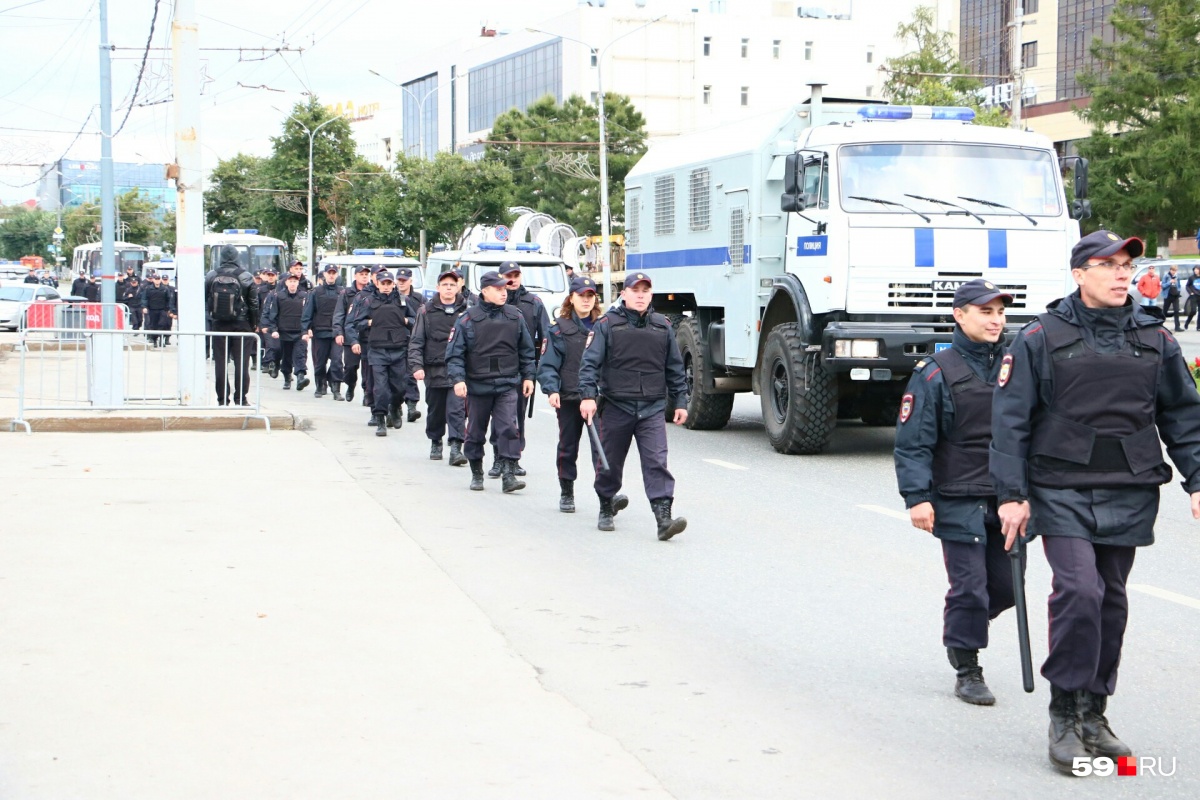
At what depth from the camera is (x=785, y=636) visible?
22.6 feet

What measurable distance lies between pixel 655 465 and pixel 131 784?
17.3 feet

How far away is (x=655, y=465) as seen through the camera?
9.59 metres

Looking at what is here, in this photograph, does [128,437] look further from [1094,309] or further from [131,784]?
[1094,309]

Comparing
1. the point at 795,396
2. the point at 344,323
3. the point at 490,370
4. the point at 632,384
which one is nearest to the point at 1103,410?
the point at 632,384

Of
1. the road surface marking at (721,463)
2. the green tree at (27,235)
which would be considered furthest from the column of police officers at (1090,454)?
the green tree at (27,235)

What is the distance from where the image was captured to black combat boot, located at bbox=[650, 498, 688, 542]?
30.8ft

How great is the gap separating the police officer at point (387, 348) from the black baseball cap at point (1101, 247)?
11.8 metres

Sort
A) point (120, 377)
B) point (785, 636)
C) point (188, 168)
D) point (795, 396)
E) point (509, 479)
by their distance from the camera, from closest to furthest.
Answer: point (785, 636) < point (509, 479) < point (795, 396) < point (120, 377) < point (188, 168)

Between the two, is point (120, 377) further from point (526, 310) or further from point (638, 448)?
point (638, 448)

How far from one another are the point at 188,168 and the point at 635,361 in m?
8.77

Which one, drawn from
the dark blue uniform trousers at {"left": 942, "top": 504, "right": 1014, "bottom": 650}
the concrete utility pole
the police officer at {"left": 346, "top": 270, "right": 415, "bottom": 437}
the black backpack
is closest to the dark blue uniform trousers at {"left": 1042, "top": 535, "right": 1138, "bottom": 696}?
the dark blue uniform trousers at {"left": 942, "top": 504, "right": 1014, "bottom": 650}

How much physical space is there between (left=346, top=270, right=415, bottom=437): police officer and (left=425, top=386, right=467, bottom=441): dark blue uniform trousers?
7.20ft

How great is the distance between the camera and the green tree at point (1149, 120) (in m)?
43.7

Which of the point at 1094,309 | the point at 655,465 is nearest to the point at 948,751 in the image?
the point at 1094,309
